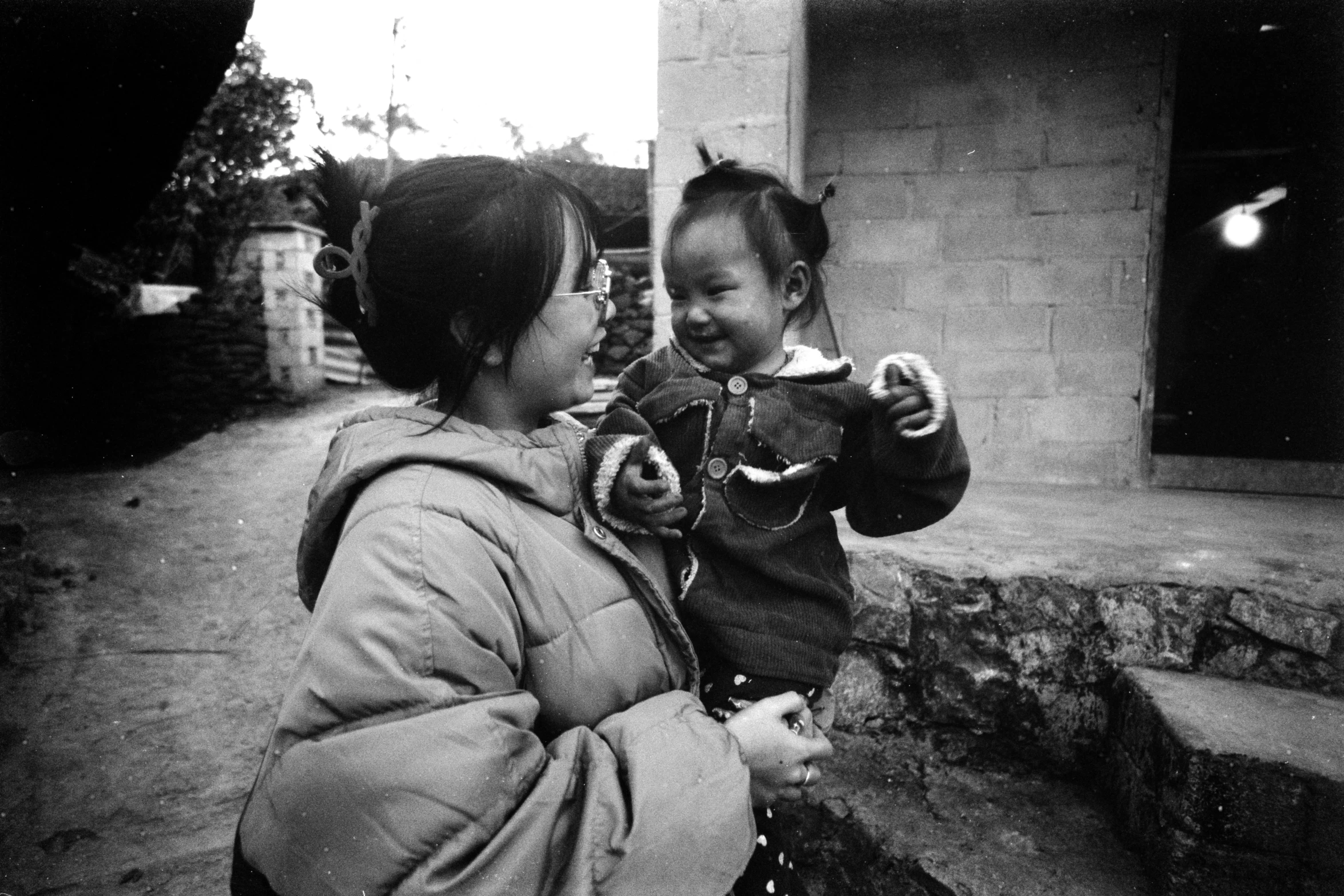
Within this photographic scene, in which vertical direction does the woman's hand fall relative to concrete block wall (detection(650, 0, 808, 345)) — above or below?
below

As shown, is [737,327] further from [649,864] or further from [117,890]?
[117,890]

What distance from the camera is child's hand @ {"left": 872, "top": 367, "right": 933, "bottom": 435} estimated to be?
4.69 ft

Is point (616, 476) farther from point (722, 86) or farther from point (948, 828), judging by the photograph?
point (722, 86)

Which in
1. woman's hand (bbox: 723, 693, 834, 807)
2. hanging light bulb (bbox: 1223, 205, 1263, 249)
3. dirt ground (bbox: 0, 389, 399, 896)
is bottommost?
dirt ground (bbox: 0, 389, 399, 896)

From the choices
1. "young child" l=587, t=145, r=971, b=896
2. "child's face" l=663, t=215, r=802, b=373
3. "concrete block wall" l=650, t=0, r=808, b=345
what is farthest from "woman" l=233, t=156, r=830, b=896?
"concrete block wall" l=650, t=0, r=808, b=345

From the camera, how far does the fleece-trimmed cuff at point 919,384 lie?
1.42 meters

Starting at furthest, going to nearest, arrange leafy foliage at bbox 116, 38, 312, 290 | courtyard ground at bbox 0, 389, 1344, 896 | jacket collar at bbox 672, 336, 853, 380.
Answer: leafy foliage at bbox 116, 38, 312, 290, courtyard ground at bbox 0, 389, 1344, 896, jacket collar at bbox 672, 336, 853, 380

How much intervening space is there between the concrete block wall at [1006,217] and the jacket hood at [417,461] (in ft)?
12.1

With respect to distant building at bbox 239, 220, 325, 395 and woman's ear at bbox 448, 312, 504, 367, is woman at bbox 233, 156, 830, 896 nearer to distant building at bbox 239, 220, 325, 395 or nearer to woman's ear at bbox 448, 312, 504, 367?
woman's ear at bbox 448, 312, 504, 367

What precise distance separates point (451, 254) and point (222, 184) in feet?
32.6

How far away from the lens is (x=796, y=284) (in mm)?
1811

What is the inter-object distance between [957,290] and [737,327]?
3.30 meters

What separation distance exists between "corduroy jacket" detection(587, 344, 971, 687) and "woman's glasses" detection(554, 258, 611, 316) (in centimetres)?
23

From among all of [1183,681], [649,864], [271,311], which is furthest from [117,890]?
[271,311]
